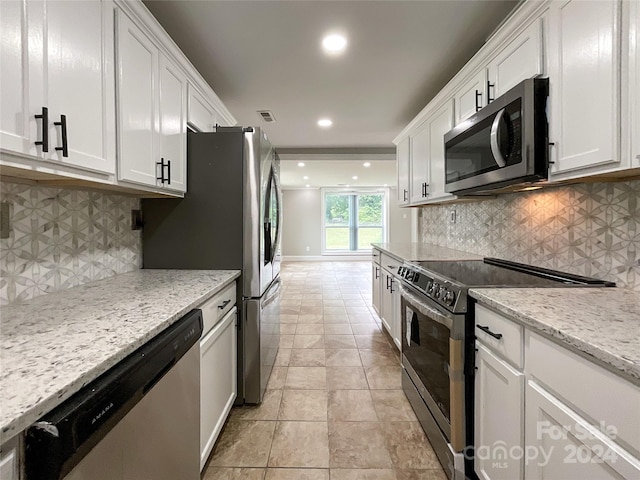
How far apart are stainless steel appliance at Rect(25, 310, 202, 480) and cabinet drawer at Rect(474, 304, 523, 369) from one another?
121 centimetres

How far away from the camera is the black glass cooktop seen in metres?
1.53

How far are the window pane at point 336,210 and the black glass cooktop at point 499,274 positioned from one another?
26.2ft

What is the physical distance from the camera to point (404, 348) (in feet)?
7.55

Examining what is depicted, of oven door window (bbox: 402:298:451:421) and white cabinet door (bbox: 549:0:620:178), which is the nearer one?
white cabinet door (bbox: 549:0:620:178)

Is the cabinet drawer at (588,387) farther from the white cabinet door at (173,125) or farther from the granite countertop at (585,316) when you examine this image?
the white cabinet door at (173,125)

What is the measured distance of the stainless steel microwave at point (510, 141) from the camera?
56.2 inches

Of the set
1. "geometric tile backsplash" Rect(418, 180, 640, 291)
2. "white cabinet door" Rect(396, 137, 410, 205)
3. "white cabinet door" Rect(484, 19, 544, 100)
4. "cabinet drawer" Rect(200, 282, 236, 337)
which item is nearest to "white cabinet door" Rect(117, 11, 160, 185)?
"cabinet drawer" Rect(200, 282, 236, 337)

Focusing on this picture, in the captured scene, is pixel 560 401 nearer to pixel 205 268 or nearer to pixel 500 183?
pixel 500 183

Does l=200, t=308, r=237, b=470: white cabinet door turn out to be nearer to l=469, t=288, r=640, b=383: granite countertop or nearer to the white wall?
l=469, t=288, r=640, b=383: granite countertop

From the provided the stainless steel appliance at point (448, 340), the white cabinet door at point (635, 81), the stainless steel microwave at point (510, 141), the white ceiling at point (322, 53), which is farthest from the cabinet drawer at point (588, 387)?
the white ceiling at point (322, 53)

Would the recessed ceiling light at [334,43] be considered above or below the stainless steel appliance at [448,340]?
above

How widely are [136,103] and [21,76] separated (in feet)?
1.96

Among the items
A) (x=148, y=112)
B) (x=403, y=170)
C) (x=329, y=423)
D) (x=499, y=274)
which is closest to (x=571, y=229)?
(x=499, y=274)

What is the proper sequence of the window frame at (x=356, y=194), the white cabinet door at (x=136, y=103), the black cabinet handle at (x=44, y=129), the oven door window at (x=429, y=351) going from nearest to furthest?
the black cabinet handle at (x=44, y=129)
the white cabinet door at (x=136, y=103)
the oven door window at (x=429, y=351)
the window frame at (x=356, y=194)
